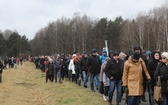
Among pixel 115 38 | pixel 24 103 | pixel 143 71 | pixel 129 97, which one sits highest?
pixel 115 38

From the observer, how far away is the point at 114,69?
1131 cm

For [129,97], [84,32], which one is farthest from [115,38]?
[129,97]

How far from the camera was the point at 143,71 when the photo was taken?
9.12 meters

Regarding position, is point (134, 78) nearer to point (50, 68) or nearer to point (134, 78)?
point (134, 78)

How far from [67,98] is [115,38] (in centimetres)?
7694

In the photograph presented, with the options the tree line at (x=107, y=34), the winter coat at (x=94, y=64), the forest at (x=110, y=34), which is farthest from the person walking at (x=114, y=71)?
the tree line at (x=107, y=34)

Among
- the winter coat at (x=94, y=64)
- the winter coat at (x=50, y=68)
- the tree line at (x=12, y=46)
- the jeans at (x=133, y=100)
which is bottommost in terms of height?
the jeans at (x=133, y=100)

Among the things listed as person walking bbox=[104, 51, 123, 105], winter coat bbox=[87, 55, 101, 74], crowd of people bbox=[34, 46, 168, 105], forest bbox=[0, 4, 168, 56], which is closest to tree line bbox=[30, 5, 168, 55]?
forest bbox=[0, 4, 168, 56]

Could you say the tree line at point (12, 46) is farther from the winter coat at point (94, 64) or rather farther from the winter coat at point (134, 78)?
the winter coat at point (134, 78)

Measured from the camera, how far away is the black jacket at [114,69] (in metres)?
11.3

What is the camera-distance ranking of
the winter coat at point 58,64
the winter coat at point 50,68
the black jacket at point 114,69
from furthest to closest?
the winter coat at point 50,68
the winter coat at point 58,64
the black jacket at point 114,69

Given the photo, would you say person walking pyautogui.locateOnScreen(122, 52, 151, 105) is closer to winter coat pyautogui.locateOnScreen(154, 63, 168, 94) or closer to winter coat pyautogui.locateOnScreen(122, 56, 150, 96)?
winter coat pyautogui.locateOnScreen(122, 56, 150, 96)

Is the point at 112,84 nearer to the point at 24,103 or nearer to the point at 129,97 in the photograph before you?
the point at 129,97

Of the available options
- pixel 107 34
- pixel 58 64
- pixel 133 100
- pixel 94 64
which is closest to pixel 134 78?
pixel 133 100
